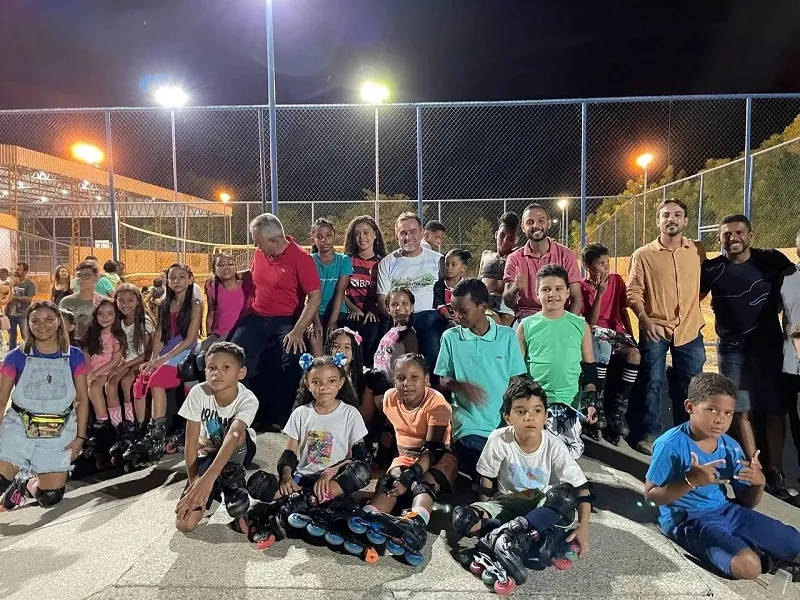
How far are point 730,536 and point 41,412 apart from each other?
428cm

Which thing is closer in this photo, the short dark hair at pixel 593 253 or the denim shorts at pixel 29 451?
the denim shorts at pixel 29 451

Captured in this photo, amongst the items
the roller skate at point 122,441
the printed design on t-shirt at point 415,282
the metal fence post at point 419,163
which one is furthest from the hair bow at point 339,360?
the metal fence post at point 419,163

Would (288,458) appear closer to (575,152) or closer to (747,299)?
(747,299)

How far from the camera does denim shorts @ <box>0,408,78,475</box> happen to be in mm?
3812

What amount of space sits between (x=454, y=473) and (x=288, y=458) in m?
0.97

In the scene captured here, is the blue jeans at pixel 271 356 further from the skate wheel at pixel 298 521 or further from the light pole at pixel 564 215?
the light pole at pixel 564 215

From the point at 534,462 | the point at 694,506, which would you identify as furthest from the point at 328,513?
A: the point at 694,506

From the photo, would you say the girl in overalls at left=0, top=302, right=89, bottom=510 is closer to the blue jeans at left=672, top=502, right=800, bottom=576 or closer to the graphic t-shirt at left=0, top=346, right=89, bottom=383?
the graphic t-shirt at left=0, top=346, right=89, bottom=383

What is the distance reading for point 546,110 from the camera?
7676mm

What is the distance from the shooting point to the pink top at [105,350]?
470 cm

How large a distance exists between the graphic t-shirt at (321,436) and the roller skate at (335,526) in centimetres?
34

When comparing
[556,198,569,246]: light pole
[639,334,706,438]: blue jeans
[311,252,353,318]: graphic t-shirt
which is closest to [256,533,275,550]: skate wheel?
[311,252,353,318]: graphic t-shirt

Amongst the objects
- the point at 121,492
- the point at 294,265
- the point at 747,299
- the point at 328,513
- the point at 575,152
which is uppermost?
the point at 575,152

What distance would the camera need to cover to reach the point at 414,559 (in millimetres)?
2668
